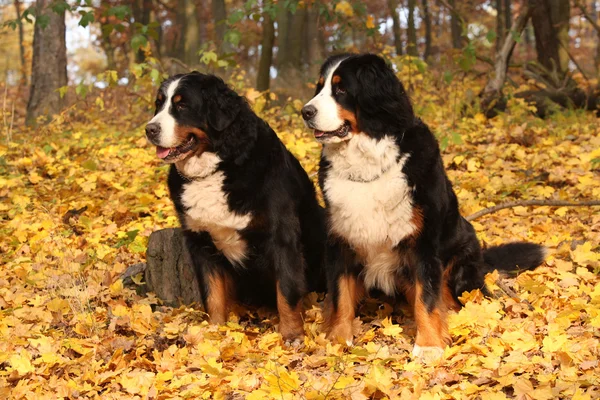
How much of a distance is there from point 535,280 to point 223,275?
214cm

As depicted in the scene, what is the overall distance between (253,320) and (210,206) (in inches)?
39.7

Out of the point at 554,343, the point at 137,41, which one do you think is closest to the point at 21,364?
the point at 554,343

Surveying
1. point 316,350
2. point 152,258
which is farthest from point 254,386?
point 152,258

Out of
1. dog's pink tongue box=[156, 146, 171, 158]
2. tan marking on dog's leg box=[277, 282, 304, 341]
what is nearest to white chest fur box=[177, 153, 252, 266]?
dog's pink tongue box=[156, 146, 171, 158]

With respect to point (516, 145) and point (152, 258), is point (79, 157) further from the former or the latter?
point (516, 145)

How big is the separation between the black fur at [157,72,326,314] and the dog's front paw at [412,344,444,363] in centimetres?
88

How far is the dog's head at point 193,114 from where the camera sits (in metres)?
4.12

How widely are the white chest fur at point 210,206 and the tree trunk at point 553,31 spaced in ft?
28.2

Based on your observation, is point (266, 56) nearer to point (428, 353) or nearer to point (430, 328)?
point (430, 328)

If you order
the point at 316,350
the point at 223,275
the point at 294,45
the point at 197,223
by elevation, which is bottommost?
the point at 316,350

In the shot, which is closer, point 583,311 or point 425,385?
point 425,385

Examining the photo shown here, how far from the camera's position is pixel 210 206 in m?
4.19

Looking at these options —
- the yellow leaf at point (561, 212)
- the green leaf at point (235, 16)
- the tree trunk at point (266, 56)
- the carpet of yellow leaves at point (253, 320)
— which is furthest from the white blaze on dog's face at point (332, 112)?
the tree trunk at point (266, 56)

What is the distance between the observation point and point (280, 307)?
4.21 meters
